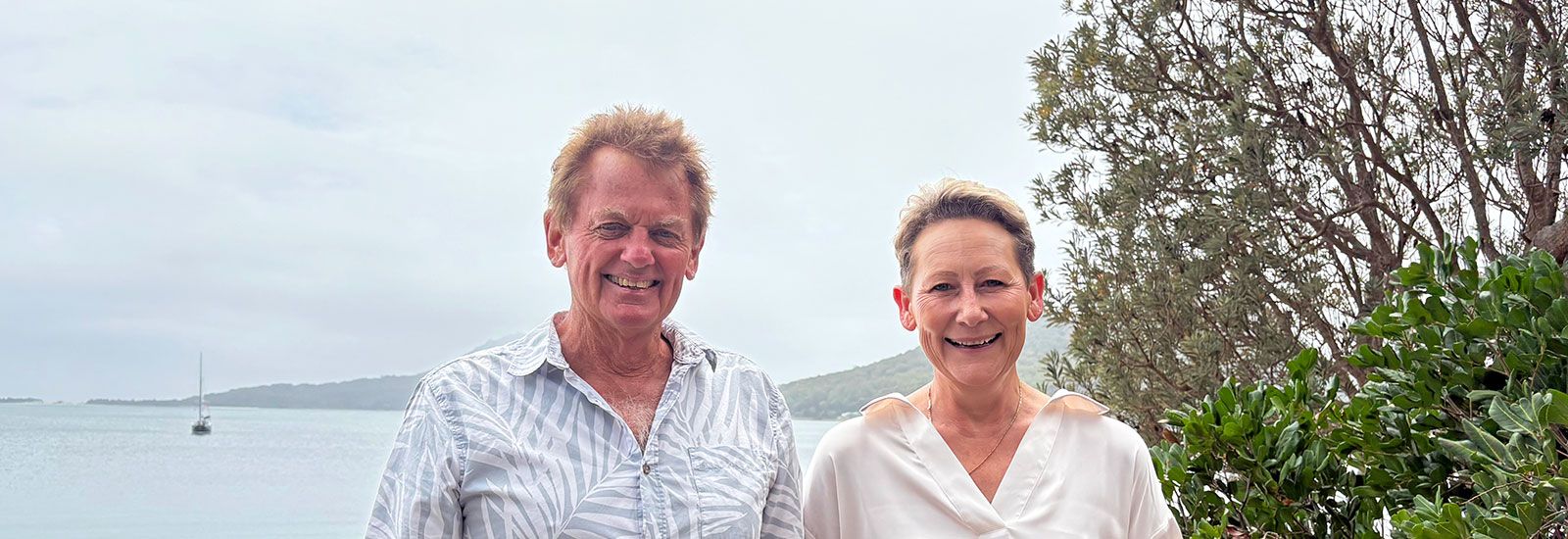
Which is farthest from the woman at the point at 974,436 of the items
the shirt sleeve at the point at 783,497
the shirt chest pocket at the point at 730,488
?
the shirt chest pocket at the point at 730,488

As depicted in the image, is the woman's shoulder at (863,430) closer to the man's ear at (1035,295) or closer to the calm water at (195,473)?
the man's ear at (1035,295)

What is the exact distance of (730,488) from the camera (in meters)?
2.30

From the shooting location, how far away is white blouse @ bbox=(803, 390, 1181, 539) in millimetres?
2709

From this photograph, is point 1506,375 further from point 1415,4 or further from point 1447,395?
point 1415,4

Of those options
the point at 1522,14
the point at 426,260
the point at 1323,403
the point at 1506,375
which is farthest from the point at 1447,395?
the point at 426,260

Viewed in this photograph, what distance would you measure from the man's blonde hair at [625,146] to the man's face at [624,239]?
0.6 inches

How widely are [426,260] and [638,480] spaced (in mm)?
94483

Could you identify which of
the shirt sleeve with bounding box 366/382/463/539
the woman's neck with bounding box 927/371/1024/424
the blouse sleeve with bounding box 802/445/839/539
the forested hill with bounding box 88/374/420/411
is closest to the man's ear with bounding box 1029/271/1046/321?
the woman's neck with bounding box 927/371/1024/424

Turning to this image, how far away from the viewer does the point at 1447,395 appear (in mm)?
2883

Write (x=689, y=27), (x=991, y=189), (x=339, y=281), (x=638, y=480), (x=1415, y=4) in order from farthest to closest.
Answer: (x=339, y=281), (x=689, y=27), (x=1415, y=4), (x=991, y=189), (x=638, y=480)

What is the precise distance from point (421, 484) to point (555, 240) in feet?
1.78

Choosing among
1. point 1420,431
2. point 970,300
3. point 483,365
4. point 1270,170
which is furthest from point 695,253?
point 1270,170

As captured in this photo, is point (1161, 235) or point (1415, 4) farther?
point (1161, 235)

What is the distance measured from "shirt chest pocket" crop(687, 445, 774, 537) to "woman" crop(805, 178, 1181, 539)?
1.44 feet
